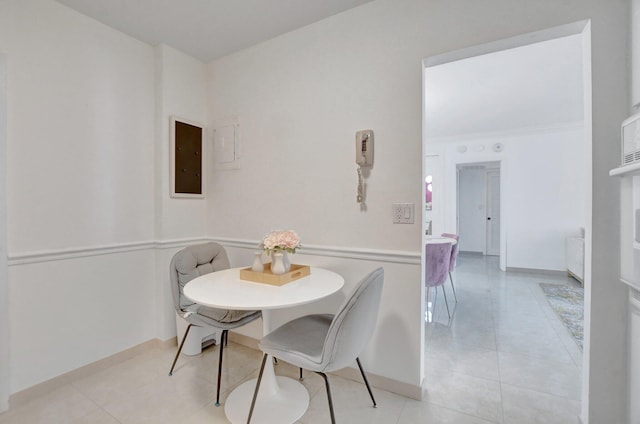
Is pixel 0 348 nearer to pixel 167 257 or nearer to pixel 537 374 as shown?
pixel 167 257

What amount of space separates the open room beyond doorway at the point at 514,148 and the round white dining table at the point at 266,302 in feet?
3.14

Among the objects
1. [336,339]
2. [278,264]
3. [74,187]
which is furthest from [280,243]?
[74,187]

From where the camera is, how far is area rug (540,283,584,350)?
108 inches

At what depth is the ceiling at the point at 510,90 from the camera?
8.70ft

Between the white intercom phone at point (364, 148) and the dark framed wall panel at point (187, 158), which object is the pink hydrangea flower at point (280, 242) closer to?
the white intercom phone at point (364, 148)

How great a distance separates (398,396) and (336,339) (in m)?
0.88

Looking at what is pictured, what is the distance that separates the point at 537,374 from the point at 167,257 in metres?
2.99

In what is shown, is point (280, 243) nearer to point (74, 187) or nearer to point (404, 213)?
point (404, 213)

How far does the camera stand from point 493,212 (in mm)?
6863

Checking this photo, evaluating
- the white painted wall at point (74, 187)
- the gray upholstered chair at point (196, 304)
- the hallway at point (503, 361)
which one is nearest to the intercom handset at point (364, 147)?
the gray upholstered chair at point (196, 304)

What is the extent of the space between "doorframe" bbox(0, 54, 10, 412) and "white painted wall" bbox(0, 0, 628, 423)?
38 mm

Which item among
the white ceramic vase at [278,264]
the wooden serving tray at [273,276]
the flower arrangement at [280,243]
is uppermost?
the flower arrangement at [280,243]

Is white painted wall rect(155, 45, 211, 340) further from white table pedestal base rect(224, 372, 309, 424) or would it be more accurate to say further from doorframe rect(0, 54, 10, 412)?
white table pedestal base rect(224, 372, 309, 424)

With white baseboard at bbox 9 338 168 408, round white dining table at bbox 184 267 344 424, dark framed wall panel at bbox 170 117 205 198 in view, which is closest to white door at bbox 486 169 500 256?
round white dining table at bbox 184 267 344 424
